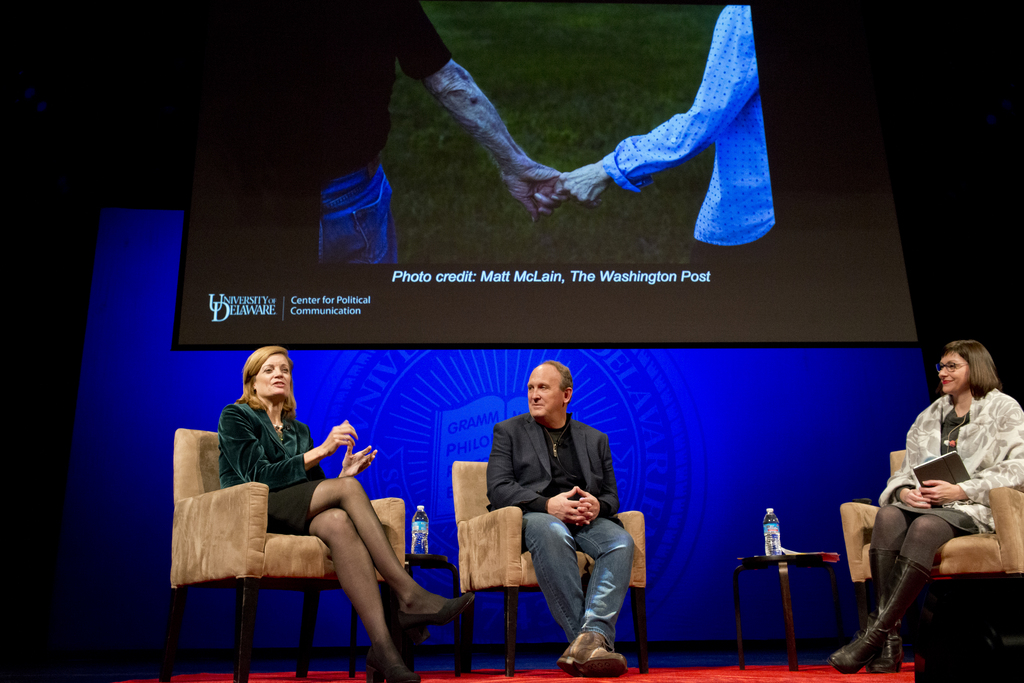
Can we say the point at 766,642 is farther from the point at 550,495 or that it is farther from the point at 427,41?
the point at 427,41

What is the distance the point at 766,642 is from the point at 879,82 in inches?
124

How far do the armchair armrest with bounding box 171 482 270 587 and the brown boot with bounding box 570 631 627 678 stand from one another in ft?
3.05

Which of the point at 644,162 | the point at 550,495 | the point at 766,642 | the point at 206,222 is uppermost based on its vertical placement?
the point at 644,162

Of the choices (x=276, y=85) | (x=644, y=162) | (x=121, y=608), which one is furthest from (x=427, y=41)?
(x=121, y=608)

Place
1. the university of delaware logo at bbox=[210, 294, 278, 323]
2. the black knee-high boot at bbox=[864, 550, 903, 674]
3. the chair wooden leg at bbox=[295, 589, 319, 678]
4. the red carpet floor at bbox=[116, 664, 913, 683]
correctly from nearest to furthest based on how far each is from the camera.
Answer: the red carpet floor at bbox=[116, 664, 913, 683] < the black knee-high boot at bbox=[864, 550, 903, 674] < the chair wooden leg at bbox=[295, 589, 319, 678] < the university of delaware logo at bbox=[210, 294, 278, 323]

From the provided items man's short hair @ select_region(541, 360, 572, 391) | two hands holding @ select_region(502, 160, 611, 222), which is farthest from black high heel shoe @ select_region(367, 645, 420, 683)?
two hands holding @ select_region(502, 160, 611, 222)

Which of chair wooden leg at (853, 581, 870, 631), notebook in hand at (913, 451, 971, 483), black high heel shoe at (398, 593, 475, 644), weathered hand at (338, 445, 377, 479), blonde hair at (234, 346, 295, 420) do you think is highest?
blonde hair at (234, 346, 295, 420)

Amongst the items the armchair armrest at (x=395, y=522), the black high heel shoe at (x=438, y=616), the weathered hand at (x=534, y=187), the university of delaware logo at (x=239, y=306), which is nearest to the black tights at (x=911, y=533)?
the black high heel shoe at (x=438, y=616)

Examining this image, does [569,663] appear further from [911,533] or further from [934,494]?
[934,494]

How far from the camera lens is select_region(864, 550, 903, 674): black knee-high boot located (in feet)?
8.32

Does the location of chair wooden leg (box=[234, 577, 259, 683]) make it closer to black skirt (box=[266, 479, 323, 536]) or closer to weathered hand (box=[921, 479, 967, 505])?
black skirt (box=[266, 479, 323, 536])

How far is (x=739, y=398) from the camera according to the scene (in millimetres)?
4484

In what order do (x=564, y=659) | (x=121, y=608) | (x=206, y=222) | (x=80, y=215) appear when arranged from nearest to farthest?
(x=564, y=659), (x=206, y=222), (x=121, y=608), (x=80, y=215)

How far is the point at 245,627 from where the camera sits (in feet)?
7.16
